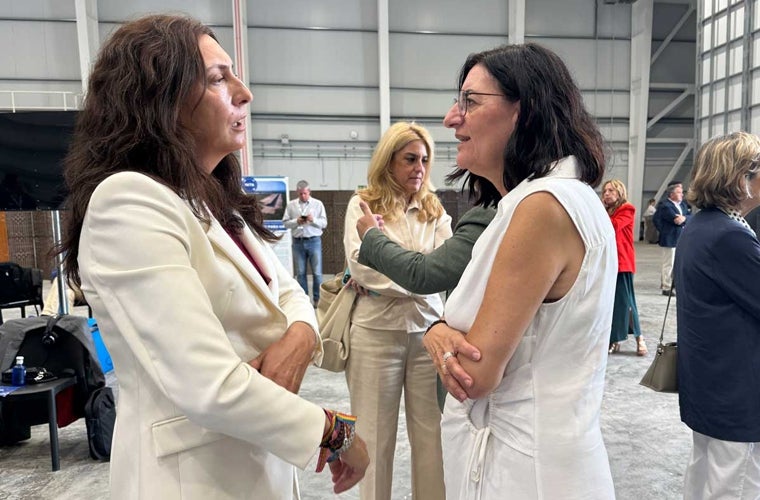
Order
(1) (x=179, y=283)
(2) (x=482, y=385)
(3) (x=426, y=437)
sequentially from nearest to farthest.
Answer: (1) (x=179, y=283) < (2) (x=482, y=385) < (3) (x=426, y=437)

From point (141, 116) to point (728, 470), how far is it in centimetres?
204

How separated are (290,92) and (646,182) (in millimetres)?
10246

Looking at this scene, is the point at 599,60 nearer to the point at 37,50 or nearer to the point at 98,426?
the point at 37,50

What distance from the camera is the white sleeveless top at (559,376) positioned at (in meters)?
0.96

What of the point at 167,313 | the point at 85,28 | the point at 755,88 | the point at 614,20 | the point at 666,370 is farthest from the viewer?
the point at 614,20

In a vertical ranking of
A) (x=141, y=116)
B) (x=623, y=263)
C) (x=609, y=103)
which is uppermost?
(x=609, y=103)

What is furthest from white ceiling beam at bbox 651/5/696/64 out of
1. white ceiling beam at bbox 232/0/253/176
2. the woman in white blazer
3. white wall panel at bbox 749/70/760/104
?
the woman in white blazer

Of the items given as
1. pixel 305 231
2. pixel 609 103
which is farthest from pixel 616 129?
pixel 305 231

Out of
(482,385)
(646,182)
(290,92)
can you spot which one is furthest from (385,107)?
(482,385)

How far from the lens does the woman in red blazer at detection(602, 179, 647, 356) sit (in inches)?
182

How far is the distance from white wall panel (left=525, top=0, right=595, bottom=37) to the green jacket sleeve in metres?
12.8

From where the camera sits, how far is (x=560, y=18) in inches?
509

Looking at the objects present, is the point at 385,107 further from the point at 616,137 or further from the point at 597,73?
the point at 616,137

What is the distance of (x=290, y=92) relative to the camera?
12023mm
